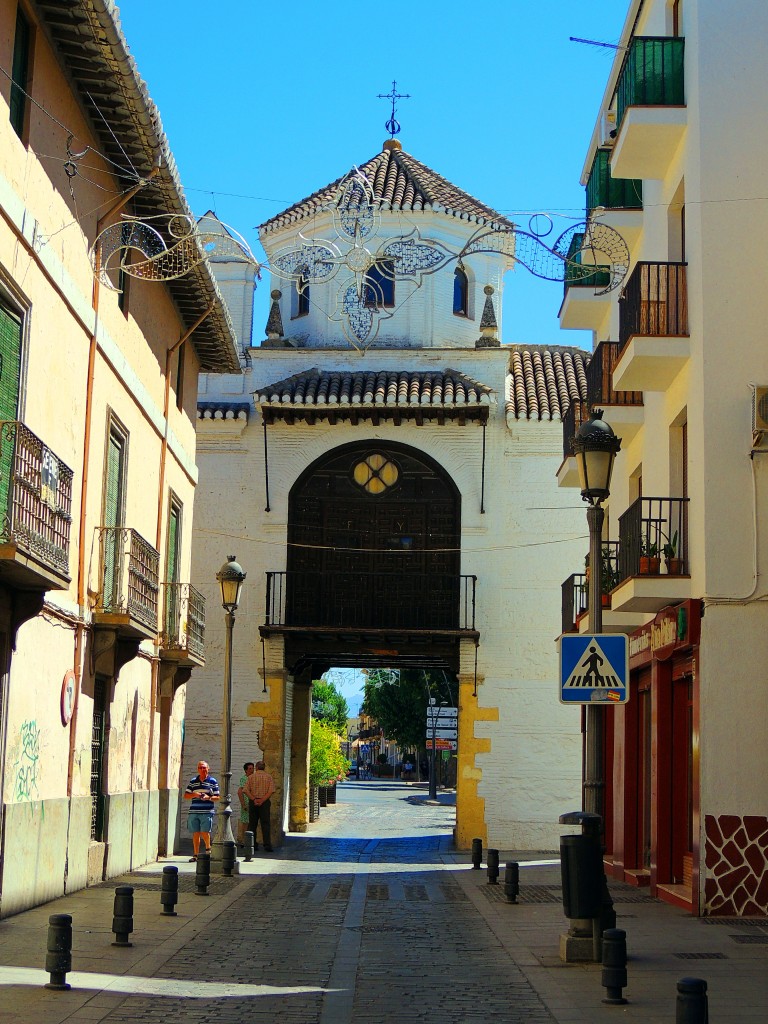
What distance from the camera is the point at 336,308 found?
32.9m

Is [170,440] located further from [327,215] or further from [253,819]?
[327,215]

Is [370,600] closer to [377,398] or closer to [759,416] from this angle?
[377,398]

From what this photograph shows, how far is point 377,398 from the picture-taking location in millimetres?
29812

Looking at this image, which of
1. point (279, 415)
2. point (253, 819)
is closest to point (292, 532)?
point (279, 415)

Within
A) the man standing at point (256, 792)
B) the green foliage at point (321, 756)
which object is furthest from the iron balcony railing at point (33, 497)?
the green foliage at point (321, 756)

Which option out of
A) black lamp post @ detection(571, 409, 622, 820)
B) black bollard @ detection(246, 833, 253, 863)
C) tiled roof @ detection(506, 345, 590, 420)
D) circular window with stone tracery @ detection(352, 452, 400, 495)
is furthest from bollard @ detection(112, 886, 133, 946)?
tiled roof @ detection(506, 345, 590, 420)

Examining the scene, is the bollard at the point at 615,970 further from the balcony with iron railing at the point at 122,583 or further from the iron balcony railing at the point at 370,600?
the iron balcony railing at the point at 370,600

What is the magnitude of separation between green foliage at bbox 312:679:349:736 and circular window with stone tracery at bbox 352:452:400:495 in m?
47.7

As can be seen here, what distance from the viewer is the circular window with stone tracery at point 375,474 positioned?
30609mm

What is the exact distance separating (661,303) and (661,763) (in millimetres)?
5912

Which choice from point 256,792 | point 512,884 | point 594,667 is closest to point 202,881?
point 512,884

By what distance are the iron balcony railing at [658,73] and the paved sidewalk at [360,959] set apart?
978 centimetres

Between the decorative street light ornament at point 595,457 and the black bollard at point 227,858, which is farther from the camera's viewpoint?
the black bollard at point 227,858

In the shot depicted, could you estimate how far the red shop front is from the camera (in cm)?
1653
